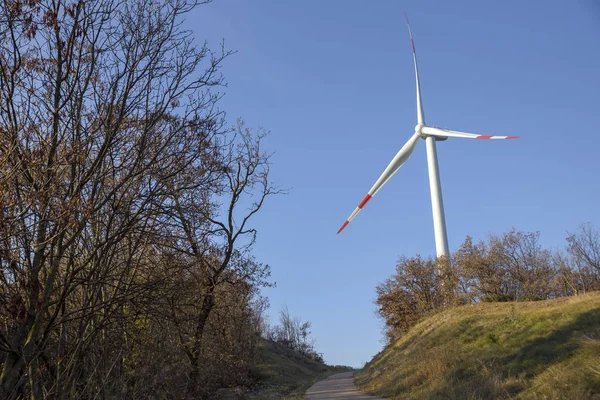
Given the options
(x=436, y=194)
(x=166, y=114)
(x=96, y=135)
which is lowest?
(x=96, y=135)

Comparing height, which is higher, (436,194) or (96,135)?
(436,194)

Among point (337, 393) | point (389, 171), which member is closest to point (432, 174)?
point (389, 171)

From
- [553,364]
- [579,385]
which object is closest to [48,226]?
[579,385]

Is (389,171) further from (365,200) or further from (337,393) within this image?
(337,393)

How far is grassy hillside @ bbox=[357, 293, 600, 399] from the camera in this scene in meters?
12.8

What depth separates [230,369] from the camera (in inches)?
878

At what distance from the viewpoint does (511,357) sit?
16.8 metres

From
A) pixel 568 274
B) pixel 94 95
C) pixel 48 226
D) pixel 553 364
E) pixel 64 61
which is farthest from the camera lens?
pixel 568 274

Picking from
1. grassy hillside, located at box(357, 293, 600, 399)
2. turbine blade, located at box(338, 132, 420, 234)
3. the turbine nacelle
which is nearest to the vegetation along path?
grassy hillside, located at box(357, 293, 600, 399)

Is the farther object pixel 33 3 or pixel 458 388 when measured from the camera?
pixel 458 388

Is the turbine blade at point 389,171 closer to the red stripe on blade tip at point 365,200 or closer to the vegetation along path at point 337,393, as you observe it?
the red stripe on blade tip at point 365,200

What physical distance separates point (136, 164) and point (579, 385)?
10.7 metres

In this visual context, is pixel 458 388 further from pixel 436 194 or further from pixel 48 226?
pixel 436 194

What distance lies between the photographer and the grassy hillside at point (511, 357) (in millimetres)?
12828
